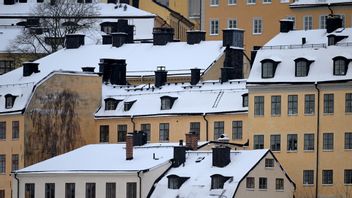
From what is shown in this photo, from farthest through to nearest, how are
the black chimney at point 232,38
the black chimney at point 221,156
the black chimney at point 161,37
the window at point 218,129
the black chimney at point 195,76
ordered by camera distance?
the black chimney at point 161,37 → the black chimney at point 232,38 → the black chimney at point 195,76 → the window at point 218,129 → the black chimney at point 221,156

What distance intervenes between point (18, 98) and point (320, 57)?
23347mm

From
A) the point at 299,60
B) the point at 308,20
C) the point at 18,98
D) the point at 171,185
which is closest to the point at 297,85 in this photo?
the point at 299,60

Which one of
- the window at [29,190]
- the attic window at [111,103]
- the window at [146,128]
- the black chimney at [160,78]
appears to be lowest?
the window at [29,190]

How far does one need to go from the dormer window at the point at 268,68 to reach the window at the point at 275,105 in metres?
1.58

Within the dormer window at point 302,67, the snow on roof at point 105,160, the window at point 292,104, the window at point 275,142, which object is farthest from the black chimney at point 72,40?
the window at point 292,104

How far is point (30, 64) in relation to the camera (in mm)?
164625

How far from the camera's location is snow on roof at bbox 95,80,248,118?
152875mm

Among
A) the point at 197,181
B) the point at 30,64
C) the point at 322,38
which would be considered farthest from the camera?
the point at 30,64

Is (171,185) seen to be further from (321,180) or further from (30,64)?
(30,64)

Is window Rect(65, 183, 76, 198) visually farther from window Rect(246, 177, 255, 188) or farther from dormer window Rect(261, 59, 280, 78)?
dormer window Rect(261, 59, 280, 78)

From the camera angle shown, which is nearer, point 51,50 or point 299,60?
point 299,60

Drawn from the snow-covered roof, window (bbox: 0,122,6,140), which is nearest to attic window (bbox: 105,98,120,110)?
window (bbox: 0,122,6,140)

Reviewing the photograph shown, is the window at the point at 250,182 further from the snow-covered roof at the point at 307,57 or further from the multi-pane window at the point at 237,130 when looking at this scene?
the multi-pane window at the point at 237,130

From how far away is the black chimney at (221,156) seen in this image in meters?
140
